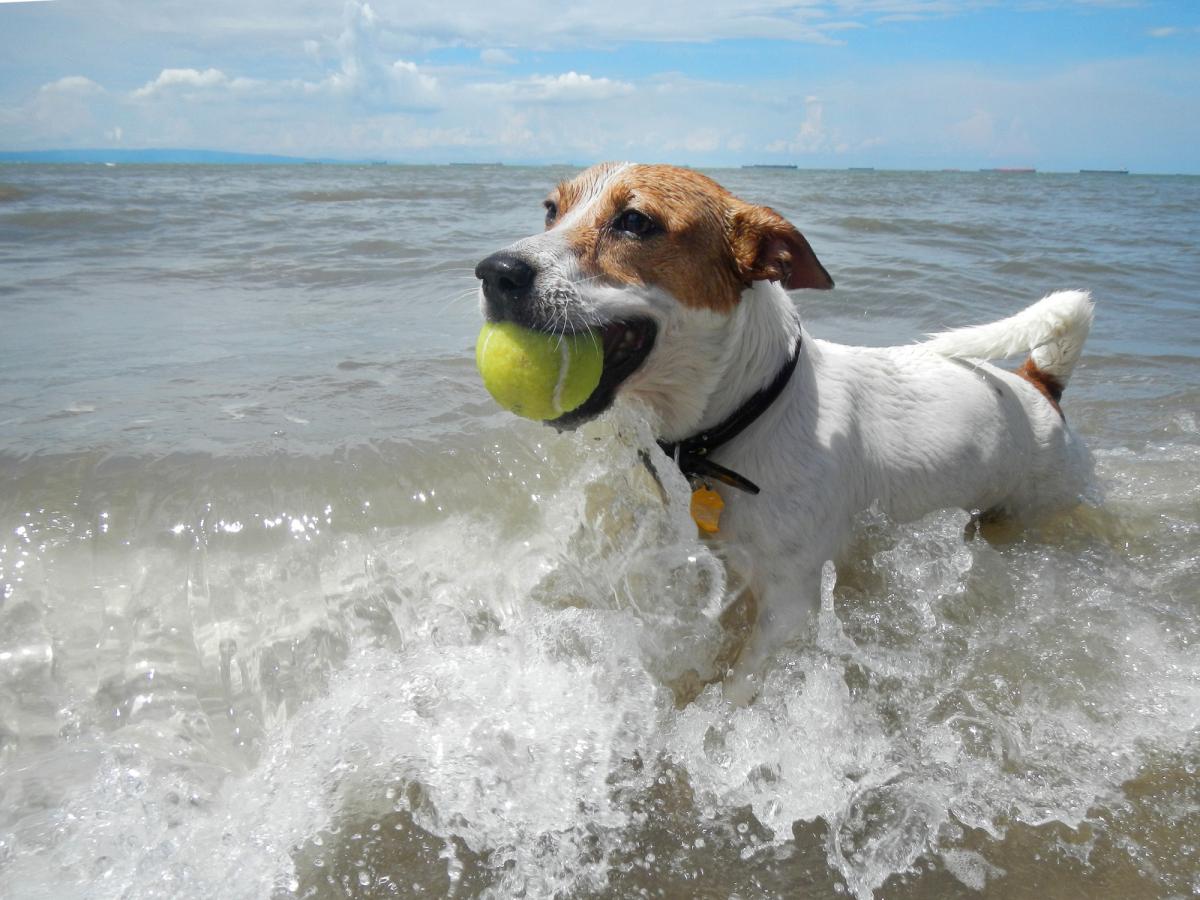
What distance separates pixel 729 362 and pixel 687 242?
43 centimetres

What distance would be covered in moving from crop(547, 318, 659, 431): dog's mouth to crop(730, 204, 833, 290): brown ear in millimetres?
417

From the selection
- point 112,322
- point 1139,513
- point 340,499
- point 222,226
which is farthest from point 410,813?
point 222,226

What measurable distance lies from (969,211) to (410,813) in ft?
68.8

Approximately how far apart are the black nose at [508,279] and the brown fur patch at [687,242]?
0.22 metres

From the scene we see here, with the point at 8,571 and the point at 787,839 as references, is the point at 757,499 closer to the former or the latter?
the point at 787,839

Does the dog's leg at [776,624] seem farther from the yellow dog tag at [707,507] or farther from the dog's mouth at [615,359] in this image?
the dog's mouth at [615,359]

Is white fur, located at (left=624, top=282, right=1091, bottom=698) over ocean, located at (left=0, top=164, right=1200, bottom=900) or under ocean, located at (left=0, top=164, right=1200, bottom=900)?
over

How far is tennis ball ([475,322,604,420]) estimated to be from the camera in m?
2.65

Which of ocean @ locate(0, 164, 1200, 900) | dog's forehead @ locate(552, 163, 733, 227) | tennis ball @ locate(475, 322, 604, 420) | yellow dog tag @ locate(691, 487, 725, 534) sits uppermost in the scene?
dog's forehead @ locate(552, 163, 733, 227)

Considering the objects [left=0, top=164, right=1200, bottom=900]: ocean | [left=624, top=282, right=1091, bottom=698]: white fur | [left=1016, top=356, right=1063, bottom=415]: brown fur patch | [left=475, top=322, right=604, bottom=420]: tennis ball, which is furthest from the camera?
[left=1016, top=356, right=1063, bottom=415]: brown fur patch

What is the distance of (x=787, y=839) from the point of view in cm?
256

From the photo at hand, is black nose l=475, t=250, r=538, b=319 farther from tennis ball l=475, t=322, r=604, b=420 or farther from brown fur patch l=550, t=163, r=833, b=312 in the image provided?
brown fur patch l=550, t=163, r=833, b=312

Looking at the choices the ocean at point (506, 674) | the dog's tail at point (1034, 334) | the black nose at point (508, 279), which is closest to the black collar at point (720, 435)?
the ocean at point (506, 674)

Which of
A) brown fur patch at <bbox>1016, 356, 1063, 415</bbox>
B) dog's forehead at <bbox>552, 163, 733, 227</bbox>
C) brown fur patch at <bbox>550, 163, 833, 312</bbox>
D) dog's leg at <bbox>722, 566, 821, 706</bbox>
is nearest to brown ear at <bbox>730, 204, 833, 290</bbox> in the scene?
brown fur patch at <bbox>550, 163, 833, 312</bbox>
